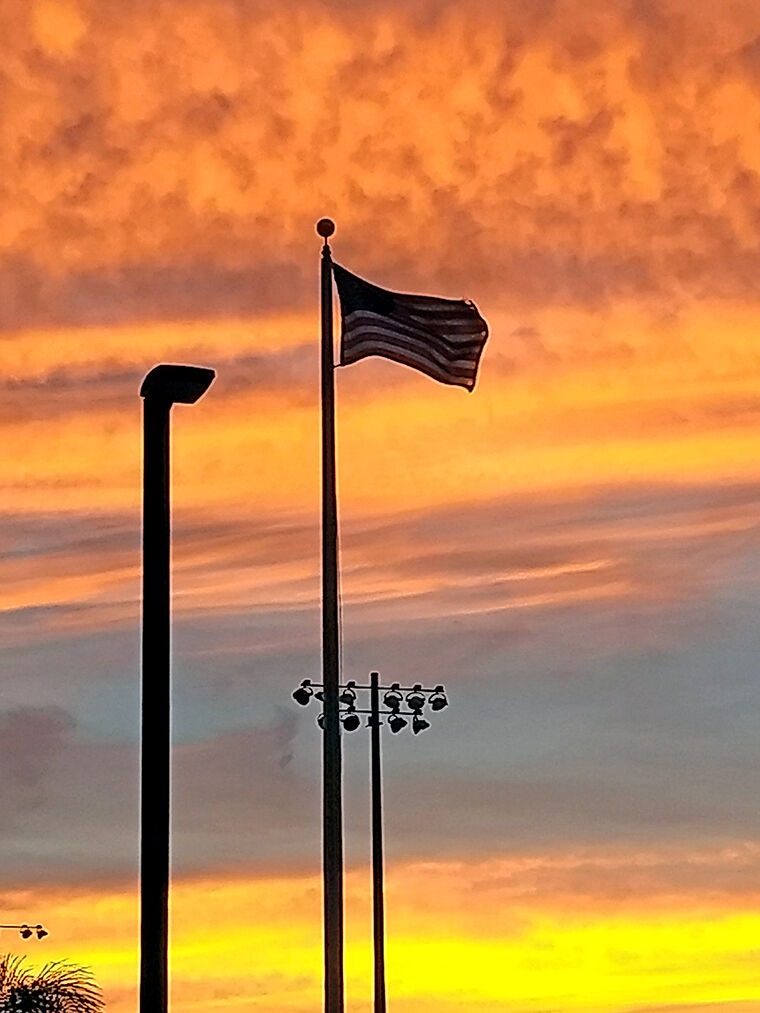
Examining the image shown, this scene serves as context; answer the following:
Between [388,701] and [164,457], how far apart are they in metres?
27.9

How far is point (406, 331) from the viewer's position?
20469mm

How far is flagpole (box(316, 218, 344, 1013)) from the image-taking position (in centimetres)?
1741

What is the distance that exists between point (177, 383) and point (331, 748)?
20.2ft

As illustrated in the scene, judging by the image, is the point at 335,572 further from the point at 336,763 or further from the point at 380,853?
the point at 380,853

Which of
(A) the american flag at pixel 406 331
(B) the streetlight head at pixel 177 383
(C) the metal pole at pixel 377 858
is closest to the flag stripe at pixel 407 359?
(A) the american flag at pixel 406 331

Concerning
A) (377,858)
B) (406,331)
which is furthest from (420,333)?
(377,858)

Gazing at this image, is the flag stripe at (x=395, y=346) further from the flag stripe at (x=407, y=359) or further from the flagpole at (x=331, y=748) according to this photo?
the flagpole at (x=331, y=748)

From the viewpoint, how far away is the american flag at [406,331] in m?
20.3

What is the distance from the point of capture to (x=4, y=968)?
82.6 feet

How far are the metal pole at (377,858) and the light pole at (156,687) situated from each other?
27965 millimetres

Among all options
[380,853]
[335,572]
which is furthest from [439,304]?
[380,853]

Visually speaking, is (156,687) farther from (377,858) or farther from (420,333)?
(377,858)

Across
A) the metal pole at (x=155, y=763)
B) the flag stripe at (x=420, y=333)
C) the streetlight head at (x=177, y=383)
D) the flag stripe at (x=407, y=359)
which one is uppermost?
the flag stripe at (x=420, y=333)

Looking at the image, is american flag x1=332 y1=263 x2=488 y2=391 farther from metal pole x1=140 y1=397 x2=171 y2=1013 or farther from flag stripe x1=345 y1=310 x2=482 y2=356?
metal pole x1=140 y1=397 x2=171 y2=1013
